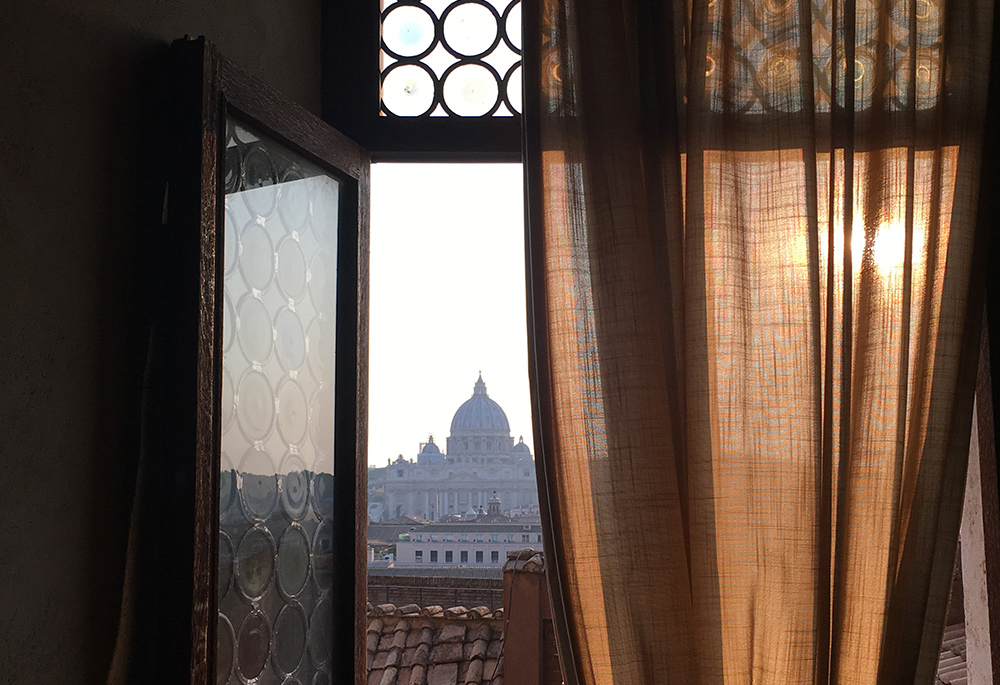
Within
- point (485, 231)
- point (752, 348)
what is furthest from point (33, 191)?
point (485, 231)

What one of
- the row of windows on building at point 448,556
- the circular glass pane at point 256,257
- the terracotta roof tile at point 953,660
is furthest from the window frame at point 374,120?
the terracotta roof tile at point 953,660

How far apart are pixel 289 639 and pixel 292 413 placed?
36 centimetres

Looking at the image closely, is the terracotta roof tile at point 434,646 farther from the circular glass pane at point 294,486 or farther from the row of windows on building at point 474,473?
the circular glass pane at point 294,486

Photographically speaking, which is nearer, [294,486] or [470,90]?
[294,486]

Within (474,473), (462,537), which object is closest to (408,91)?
(474,473)

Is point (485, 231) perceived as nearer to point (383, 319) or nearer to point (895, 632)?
point (383, 319)

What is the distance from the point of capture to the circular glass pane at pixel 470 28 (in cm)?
164

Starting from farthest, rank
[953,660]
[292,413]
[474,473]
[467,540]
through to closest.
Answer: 1. [953,660]
2. [467,540]
3. [474,473]
4. [292,413]

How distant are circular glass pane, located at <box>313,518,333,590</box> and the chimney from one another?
4.03ft

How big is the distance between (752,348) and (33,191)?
1.03 metres

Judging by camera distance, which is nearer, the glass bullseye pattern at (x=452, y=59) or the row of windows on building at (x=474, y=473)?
the glass bullseye pattern at (x=452, y=59)

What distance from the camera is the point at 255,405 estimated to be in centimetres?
127

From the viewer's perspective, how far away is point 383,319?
83.7 inches

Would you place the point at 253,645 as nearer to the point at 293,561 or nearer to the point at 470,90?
the point at 293,561
